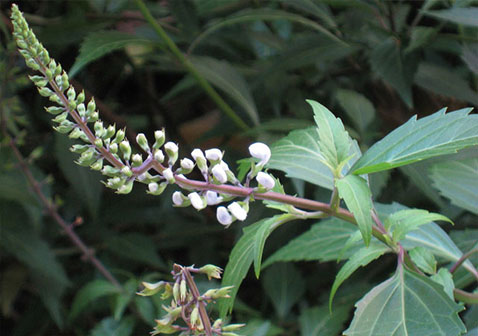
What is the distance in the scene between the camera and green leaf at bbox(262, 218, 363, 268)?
3.95 feet

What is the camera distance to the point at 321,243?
1229 mm

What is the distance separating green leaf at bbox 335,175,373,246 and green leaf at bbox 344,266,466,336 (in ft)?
0.69

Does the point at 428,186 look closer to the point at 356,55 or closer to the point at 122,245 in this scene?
the point at 356,55

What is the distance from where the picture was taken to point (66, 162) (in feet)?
6.81

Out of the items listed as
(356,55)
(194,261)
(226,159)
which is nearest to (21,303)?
(194,261)

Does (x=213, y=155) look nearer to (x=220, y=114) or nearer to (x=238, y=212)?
(x=238, y=212)

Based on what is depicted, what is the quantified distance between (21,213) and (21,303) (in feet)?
2.26

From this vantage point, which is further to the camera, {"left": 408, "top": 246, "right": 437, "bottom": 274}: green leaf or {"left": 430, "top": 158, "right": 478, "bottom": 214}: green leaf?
{"left": 430, "top": 158, "right": 478, "bottom": 214}: green leaf

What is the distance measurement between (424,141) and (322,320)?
2.79ft

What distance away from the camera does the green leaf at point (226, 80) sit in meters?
1.66

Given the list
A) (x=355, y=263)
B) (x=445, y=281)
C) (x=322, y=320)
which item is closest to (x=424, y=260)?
(x=445, y=281)

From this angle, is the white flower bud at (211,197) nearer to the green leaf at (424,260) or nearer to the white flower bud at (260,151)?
the white flower bud at (260,151)

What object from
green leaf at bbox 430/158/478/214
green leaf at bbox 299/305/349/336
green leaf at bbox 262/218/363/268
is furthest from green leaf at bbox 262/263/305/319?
green leaf at bbox 430/158/478/214

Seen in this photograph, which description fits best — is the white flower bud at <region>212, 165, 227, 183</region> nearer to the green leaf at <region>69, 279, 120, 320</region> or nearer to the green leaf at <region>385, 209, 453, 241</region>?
the green leaf at <region>385, 209, 453, 241</region>
